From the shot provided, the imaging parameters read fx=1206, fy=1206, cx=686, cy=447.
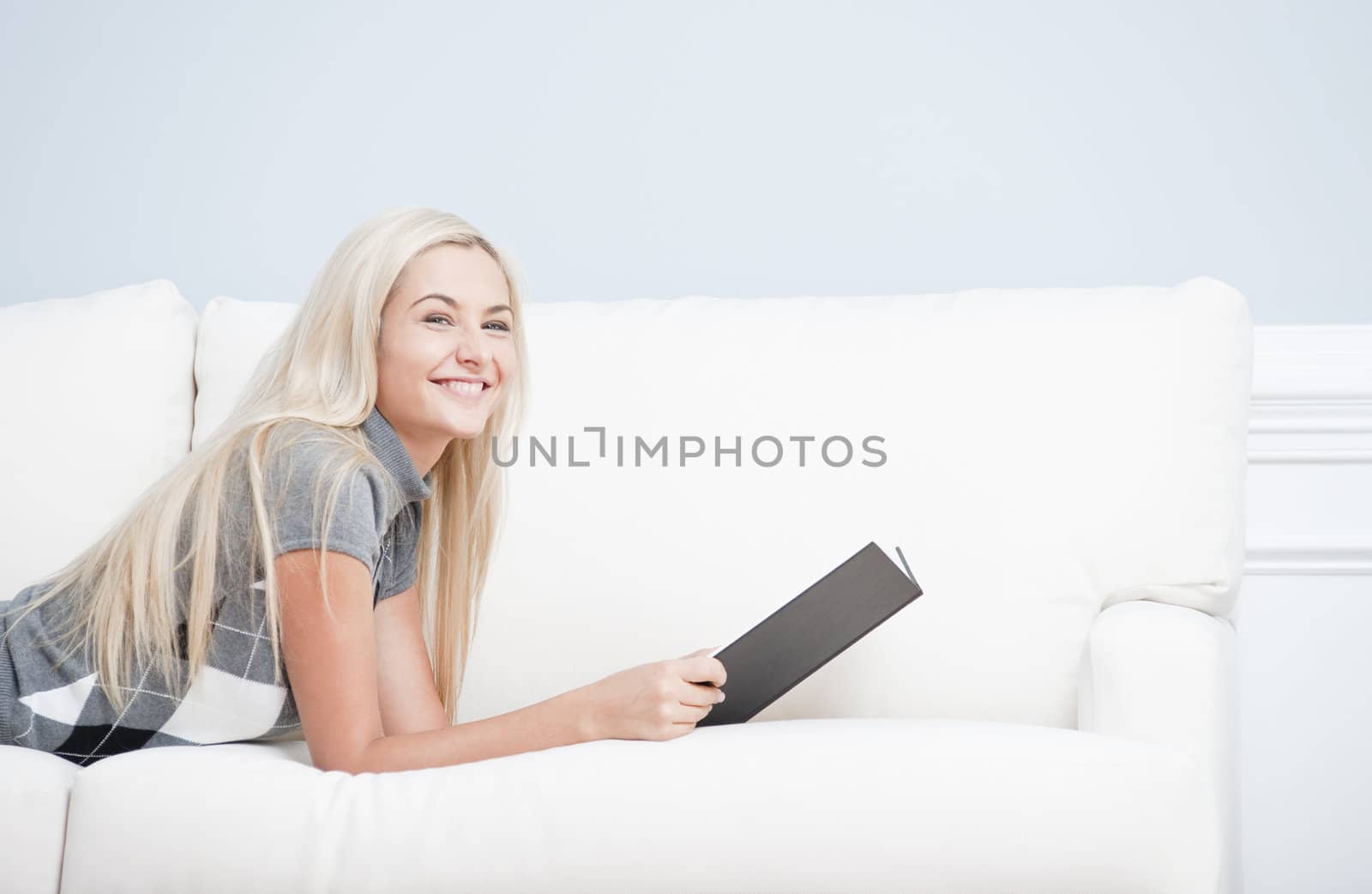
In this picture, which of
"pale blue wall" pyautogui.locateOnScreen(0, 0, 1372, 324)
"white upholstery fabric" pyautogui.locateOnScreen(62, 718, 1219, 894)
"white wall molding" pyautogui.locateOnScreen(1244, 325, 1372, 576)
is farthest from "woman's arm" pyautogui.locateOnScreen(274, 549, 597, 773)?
"white wall molding" pyautogui.locateOnScreen(1244, 325, 1372, 576)

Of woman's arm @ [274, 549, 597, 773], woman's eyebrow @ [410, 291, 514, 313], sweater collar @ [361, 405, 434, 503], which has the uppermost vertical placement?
woman's eyebrow @ [410, 291, 514, 313]

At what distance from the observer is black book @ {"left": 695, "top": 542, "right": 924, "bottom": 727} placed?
0.98 meters

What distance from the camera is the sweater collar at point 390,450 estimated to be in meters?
1.14

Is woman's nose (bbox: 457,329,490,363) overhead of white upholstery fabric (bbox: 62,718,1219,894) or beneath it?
overhead

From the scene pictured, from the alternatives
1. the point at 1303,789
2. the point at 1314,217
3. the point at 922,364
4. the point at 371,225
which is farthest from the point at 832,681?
the point at 1314,217

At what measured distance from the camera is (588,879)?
2.59ft

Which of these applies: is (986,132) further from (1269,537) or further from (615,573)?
(615,573)

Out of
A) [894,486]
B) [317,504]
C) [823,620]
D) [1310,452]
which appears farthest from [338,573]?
[1310,452]

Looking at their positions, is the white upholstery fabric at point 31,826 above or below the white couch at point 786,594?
below

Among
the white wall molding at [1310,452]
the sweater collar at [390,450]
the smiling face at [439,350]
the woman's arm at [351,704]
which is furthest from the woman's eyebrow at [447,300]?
the white wall molding at [1310,452]

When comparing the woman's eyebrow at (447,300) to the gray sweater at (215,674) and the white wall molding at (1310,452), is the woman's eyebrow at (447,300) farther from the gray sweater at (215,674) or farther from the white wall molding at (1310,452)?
the white wall molding at (1310,452)

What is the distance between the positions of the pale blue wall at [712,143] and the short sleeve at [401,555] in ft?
1.69

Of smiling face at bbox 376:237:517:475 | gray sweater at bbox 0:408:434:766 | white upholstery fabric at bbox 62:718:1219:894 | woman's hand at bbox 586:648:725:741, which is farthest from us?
smiling face at bbox 376:237:517:475

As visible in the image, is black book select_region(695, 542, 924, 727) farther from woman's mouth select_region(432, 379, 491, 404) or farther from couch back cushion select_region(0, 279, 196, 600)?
couch back cushion select_region(0, 279, 196, 600)
